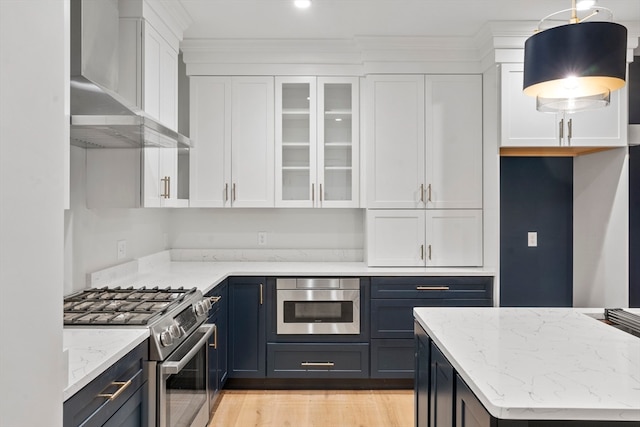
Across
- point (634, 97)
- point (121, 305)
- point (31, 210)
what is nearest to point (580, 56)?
point (31, 210)

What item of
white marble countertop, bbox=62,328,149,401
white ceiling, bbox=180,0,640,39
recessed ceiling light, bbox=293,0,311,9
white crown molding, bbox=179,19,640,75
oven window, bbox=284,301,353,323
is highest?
white ceiling, bbox=180,0,640,39

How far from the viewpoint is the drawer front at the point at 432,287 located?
3.27 m

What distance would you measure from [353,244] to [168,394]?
226cm

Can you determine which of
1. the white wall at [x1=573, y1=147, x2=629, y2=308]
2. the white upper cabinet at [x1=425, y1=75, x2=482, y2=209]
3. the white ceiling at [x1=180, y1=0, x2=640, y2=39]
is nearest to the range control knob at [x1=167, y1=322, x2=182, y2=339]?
the white ceiling at [x1=180, y1=0, x2=640, y2=39]

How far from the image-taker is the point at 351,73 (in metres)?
3.54

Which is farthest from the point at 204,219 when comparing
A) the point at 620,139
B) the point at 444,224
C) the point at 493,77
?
the point at 620,139

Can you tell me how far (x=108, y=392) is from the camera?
1450 millimetres

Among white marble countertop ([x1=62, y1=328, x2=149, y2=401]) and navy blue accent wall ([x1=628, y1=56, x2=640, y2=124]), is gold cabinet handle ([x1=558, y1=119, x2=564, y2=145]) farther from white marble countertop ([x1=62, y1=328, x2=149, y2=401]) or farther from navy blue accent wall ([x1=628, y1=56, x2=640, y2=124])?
white marble countertop ([x1=62, y1=328, x2=149, y2=401])

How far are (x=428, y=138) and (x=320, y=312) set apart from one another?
1.57m

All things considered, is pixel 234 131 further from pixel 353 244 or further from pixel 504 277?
pixel 504 277

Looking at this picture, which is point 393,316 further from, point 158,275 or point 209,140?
point 209,140

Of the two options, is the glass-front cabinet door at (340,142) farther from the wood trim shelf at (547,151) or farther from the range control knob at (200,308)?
the range control knob at (200,308)

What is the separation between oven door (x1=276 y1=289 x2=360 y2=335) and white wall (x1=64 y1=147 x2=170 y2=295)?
3.73ft

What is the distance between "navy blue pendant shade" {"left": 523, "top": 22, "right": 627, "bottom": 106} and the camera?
59.1 inches
